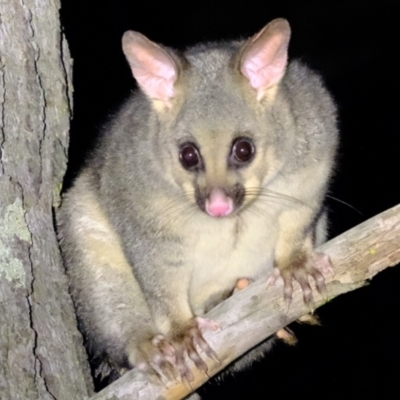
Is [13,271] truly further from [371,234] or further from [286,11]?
[286,11]

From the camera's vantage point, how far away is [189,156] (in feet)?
11.9

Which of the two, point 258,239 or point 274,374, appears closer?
point 258,239

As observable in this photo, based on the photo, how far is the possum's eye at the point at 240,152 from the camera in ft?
11.6

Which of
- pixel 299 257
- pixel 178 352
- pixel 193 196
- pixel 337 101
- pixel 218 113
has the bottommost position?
pixel 337 101

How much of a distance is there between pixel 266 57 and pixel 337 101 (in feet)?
9.52

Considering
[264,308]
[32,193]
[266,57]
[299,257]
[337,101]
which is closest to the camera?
[32,193]

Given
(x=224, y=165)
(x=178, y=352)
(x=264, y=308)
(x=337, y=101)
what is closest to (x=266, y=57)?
(x=224, y=165)

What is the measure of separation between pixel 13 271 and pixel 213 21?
146 inches

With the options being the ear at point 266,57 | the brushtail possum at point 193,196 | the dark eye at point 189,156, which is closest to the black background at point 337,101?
the brushtail possum at point 193,196

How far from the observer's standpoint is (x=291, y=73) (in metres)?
3.91

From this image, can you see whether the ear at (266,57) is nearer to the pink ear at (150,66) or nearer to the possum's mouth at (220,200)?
the pink ear at (150,66)

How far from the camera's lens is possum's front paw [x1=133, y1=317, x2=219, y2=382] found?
3.41 metres

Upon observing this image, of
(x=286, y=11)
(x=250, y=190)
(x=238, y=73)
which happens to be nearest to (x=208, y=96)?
(x=238, y=73)

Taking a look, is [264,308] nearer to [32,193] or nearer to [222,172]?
[222,172]
